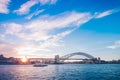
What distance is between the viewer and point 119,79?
62.3m

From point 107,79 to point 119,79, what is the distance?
317 centimetres

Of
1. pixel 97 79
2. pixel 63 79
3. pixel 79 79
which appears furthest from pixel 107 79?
pixel 63 79

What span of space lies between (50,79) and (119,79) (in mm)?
18581

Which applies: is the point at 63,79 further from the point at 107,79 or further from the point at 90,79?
the point at 107,79

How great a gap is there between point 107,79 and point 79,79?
7.52 metres

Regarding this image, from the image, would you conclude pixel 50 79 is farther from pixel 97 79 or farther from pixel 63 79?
pixel 97 79

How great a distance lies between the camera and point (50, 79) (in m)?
63.3

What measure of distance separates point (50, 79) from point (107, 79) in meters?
15.4

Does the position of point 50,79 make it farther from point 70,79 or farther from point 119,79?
point 119,79

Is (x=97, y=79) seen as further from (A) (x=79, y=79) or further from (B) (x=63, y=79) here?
(B) (x=63, y=79)

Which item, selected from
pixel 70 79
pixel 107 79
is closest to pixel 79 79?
pixel 70 79

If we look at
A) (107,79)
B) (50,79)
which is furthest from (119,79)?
(50,79)

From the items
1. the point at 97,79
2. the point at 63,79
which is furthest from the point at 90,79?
the point at 63,79

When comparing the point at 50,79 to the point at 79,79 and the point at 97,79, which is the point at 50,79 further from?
the point at 97,79
